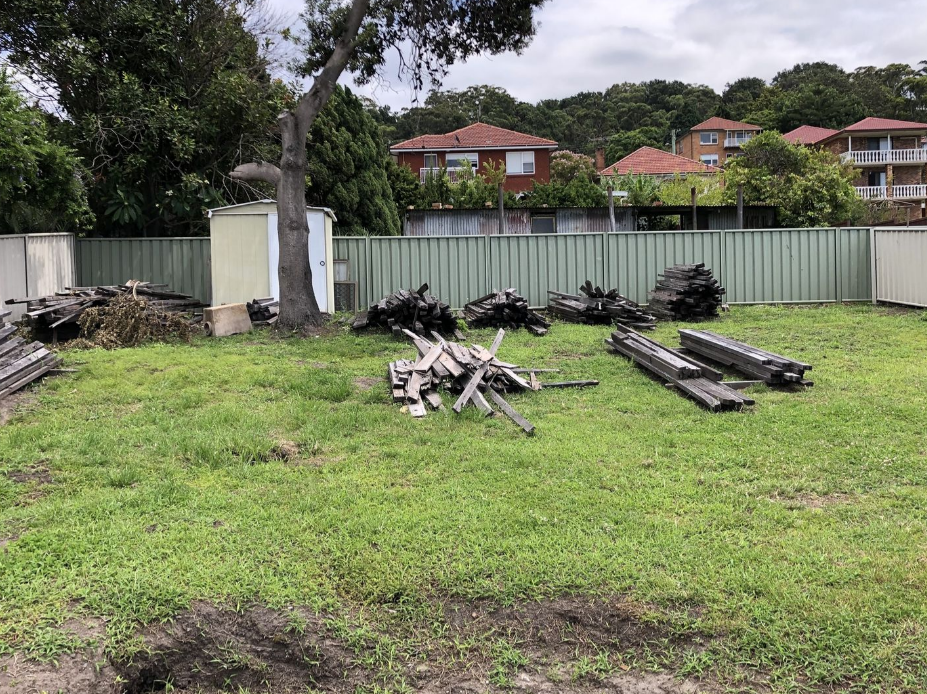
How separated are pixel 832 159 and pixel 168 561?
1505 inches

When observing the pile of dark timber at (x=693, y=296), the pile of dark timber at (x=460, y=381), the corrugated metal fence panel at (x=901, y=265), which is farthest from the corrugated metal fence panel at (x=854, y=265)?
the pile of dark timber at (x=460, y=381)

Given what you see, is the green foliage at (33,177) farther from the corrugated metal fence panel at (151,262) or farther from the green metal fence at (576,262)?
the green metal fence at (576,262)

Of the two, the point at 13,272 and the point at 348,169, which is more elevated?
the point at 348,169

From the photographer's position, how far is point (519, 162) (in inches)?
1784

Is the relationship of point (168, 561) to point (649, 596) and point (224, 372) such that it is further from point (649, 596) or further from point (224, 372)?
point (224, 372)

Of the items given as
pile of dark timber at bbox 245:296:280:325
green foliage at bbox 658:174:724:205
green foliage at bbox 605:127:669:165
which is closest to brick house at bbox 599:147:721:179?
green foliage at bbox 605:127:669:165

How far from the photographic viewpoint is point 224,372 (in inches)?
362

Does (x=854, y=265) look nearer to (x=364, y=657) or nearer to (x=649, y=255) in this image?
(x=649, y=255)

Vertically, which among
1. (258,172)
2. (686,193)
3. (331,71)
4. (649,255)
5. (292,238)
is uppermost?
(686,193)

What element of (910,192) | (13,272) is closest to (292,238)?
(13,272)

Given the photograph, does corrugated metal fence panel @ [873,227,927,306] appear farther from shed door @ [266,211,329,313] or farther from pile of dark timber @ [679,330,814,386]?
shed door @ [266,211,329,313]

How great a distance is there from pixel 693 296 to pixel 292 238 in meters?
7.48

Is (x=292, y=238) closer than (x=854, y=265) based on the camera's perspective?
Yes

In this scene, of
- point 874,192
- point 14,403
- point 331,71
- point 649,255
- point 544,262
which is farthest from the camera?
point 874,192
